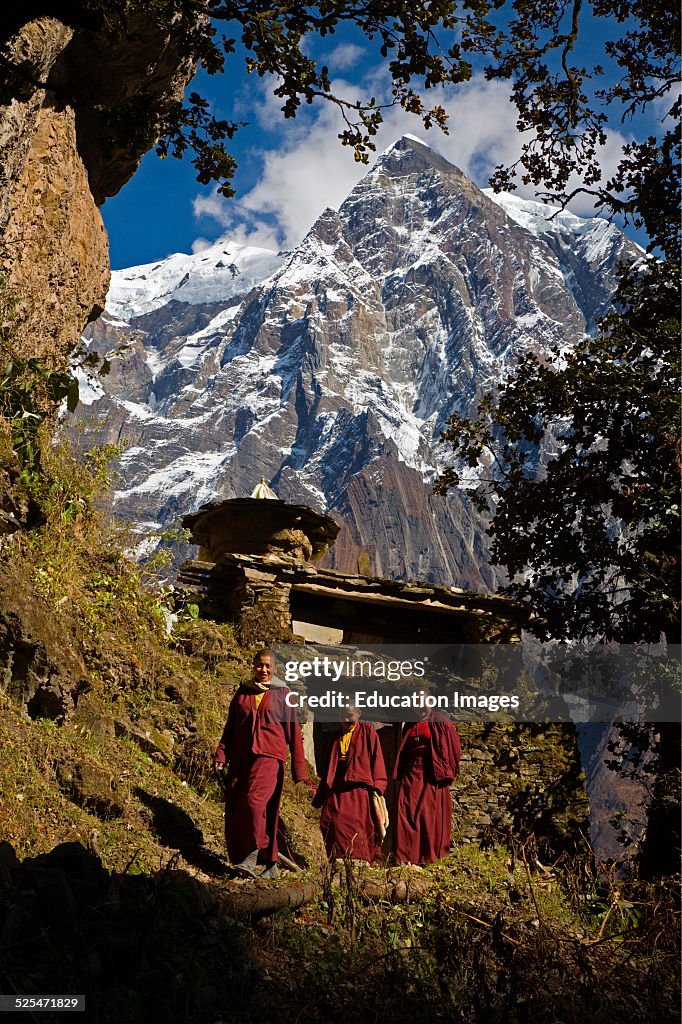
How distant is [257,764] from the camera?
779cm

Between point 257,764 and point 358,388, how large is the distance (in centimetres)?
16476

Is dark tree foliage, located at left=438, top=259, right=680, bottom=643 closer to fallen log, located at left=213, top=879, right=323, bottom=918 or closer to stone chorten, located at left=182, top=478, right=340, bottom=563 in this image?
stone chorten, located at left=182, top=478, right=340, bottom=563

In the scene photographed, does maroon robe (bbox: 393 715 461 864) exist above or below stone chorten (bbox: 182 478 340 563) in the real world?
below

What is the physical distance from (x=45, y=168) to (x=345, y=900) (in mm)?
9689

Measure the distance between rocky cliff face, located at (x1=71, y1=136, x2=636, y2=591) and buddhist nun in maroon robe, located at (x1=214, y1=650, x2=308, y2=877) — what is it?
109541 millimetres

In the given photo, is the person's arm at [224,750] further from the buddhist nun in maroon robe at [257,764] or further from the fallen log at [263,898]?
the fallen log at [263,898]

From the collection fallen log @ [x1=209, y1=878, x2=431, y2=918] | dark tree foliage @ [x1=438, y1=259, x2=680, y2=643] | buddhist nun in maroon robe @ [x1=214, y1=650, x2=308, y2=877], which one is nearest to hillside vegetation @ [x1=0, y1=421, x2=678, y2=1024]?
fallen log @ [x1=209, y1=878, x2=431, y2=918]

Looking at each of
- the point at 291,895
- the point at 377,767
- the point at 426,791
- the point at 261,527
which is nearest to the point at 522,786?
the point at 426,791

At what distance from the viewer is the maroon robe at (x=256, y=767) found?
7.47m

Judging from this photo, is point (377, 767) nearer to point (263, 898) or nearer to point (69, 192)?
point (263, 898)

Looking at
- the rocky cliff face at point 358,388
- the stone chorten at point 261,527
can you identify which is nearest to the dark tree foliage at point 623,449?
the stone chorten at point 261,527

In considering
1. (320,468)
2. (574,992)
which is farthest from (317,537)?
(320,468)

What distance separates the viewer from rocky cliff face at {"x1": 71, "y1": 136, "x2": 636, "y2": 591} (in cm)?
13550

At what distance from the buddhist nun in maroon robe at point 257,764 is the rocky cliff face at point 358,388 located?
110 metres
